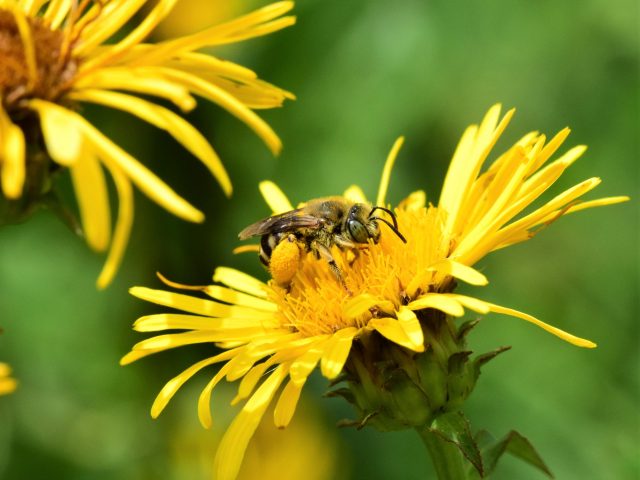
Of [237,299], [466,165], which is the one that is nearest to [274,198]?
[237,299]

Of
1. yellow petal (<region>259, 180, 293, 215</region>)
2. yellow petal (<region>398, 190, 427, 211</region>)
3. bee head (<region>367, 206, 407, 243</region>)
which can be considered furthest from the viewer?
yellow petal (<region>259, 180, 293, 215</region>)

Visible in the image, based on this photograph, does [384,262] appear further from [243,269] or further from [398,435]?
[243,269]

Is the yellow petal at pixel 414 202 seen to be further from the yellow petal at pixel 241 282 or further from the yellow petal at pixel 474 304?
the yellow petal at pixel 474 304

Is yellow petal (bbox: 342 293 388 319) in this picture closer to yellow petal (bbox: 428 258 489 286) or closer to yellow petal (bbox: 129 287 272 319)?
yellow petal (bbox: 428 258 489 286)

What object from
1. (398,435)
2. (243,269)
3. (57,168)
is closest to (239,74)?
(57,168)

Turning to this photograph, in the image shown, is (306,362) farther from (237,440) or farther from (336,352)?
(237,440)

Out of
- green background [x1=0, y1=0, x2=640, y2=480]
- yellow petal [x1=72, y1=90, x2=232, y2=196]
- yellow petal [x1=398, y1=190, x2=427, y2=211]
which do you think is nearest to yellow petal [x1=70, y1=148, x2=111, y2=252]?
yellow petal [x1=72, y1=90, x2=232, y2=196]

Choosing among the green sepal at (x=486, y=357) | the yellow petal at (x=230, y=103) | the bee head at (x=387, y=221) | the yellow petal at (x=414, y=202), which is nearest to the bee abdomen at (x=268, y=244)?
the bee head at (x=387, y=221)
